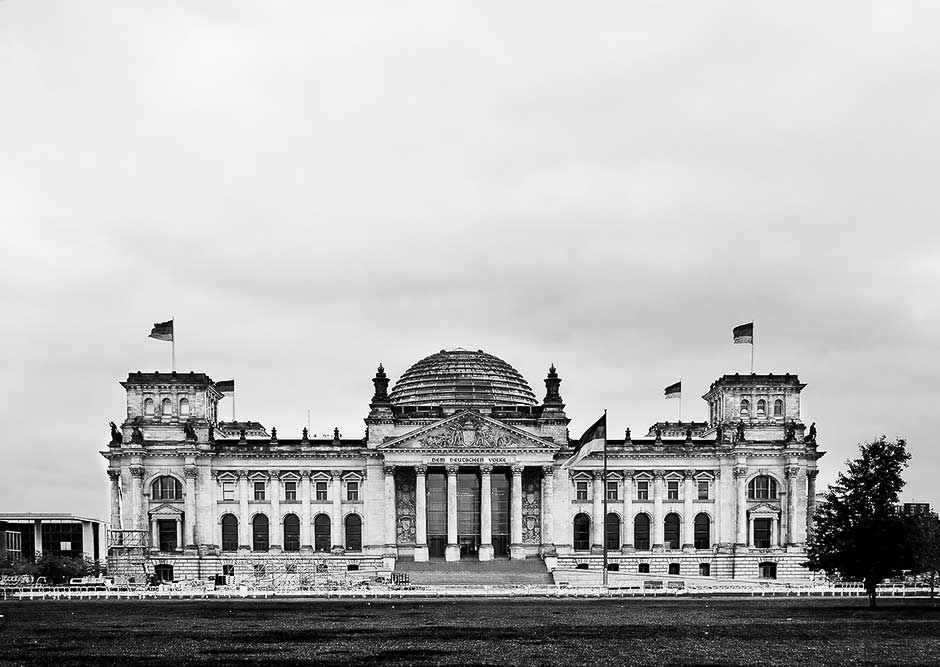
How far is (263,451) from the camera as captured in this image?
138 meters

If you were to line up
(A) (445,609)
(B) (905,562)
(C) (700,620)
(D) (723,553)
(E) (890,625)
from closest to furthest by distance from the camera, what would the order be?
(E) (890,625) < (C) (700,620) < (A) (445,609) < (B) (905,562) < (D) (723,553)

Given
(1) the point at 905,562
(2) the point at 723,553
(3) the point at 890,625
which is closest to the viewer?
(3) the point at 890,625

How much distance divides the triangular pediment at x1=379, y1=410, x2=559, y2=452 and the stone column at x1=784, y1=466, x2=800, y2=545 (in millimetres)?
23799

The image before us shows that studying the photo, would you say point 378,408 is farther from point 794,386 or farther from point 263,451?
point 794,386

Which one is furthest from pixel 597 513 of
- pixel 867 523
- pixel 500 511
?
pixel 867 523

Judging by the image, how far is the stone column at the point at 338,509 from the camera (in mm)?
138375

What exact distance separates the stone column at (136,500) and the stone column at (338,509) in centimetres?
1883

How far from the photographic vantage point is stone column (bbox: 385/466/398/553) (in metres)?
137

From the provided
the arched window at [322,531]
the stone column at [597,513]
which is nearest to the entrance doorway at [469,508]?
the stone column at [597,513]

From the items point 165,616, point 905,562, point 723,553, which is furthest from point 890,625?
point 723,553

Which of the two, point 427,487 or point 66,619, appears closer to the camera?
point 66,619

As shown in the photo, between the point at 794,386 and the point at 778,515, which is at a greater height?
the point at 794,386

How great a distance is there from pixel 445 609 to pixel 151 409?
68.5 metres

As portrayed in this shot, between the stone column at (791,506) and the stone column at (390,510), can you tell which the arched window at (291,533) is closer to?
the stone column at (390,510)
